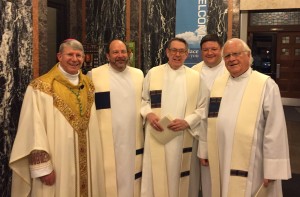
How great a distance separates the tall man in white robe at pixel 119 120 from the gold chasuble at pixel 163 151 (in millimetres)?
177

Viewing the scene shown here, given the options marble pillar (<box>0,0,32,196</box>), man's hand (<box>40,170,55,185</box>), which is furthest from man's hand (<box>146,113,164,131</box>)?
marble pillar (<box>0,0,32,196</box>)

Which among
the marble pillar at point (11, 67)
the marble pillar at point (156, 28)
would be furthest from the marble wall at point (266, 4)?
the marble pillar at point (11, 67)

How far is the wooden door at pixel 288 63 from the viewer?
1078 cm

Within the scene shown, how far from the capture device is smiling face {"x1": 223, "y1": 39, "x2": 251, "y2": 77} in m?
2.76

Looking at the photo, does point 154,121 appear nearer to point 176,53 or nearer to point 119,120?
point 119,120

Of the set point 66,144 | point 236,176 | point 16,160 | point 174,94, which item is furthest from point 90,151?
point 236,176

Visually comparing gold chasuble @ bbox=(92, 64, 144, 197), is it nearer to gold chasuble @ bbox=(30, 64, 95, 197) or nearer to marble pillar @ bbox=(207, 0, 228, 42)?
gold chasuble @ bbox=(30, 64, 95, 197)

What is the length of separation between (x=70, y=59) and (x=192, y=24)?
2.95 metres

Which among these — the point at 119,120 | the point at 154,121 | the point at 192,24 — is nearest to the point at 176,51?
the point at 154,121

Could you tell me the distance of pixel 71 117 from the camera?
294 centimetres

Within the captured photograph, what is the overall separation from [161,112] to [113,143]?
1.76 feet

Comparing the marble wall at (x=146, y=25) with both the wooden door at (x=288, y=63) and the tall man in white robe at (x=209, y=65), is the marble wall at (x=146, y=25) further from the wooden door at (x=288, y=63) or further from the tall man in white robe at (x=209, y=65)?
the wooden door at (x=288, y=63)

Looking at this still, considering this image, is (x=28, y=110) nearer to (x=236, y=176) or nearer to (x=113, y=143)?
(x=113, y=143)

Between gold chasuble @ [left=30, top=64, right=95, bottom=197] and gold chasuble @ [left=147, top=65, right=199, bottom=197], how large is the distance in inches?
25.7
